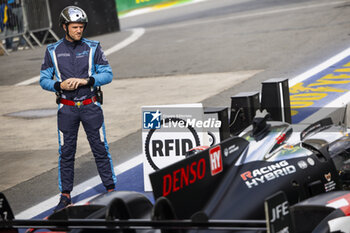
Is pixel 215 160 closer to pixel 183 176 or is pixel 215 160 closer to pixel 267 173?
pixel 183 176

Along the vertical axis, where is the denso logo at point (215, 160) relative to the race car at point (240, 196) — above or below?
above

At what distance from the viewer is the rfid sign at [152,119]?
8.42 m

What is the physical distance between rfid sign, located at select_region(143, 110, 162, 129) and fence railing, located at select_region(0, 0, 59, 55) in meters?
16.6

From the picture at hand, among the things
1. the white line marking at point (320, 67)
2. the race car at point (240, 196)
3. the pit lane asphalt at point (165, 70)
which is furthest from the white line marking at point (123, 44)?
the race car at point (240, 196)

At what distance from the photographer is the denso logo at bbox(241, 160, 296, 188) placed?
227 inches

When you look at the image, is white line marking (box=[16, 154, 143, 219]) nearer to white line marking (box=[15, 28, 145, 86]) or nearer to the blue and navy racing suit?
the blue and navy racing suit

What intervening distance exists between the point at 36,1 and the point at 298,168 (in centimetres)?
2040

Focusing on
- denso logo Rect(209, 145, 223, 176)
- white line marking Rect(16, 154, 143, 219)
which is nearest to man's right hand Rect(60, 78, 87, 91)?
white line marking Rect(16, 154, 143, 219)

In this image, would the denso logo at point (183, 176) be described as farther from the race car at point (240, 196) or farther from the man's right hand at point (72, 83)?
the man's right hand at point (72, 83)

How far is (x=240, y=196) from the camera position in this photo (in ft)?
18.5

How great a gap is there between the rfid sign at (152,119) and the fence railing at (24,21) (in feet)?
54.6

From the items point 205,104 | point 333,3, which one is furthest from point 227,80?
point 333,3

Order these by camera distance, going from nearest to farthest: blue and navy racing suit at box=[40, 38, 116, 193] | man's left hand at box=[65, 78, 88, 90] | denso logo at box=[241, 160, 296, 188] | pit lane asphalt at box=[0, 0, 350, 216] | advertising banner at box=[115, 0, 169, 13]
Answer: denso logo at box=[241, 160, 296, 188], man's left hand at box=[65, 78, 88, 90], blue and navy racing suit at box=[40, 38, 116, 193], pit lane asphalt at box=[0, 0, 350, 216], advertising banner at box=[115, 0, 169, 13]

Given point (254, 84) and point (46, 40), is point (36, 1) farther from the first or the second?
point (254, 84)
